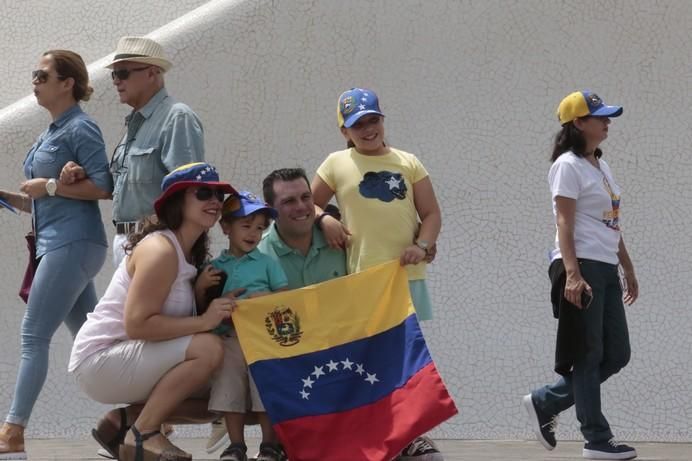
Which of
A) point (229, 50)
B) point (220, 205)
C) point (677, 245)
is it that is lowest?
point (677, 245)

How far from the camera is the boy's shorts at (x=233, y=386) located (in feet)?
15.4

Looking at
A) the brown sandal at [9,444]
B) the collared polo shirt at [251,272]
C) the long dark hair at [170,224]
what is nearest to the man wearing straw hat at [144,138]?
the long dark hair at [170,224]

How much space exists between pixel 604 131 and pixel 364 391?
1.64 metres

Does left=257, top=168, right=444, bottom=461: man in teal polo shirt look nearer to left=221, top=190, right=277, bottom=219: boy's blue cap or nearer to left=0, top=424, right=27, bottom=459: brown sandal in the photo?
left=221, top=190, right=277, bottom=219: boy's blue cap

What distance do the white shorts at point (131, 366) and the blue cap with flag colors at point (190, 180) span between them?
1.57 feet

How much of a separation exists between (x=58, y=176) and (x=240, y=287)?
1.15 meters

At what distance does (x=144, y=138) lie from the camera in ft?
17.2

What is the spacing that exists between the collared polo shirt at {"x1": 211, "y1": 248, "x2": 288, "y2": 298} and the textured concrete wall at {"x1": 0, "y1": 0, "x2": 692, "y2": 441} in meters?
2.14

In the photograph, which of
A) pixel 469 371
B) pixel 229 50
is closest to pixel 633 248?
pixel 469 371

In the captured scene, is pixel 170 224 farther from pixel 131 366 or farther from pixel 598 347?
pixel 598 347

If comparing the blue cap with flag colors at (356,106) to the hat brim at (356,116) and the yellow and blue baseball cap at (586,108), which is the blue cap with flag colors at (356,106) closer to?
the hat brim at (356,116)

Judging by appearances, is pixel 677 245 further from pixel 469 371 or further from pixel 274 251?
pixel 274 251

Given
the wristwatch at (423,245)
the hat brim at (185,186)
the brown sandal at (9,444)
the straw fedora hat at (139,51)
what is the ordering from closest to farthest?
the hat brim at (185,186), the wristwatch at (423,245), the straw fedora hat at (139,51), the brown sandal at (9,444)

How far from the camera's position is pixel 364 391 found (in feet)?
15.5
